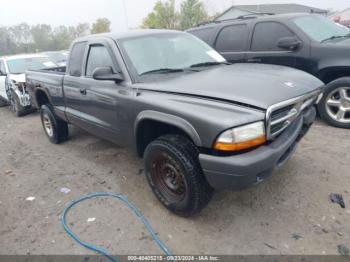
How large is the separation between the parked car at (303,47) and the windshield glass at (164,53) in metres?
1.81

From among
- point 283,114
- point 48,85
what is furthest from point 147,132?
point 48,85

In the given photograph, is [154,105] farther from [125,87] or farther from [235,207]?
[235,207]

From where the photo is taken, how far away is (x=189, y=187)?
7.95ft

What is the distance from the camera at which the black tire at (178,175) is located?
2398 millimetres

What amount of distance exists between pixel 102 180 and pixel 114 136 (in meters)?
0.72

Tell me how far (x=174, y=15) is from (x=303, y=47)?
3539 cm

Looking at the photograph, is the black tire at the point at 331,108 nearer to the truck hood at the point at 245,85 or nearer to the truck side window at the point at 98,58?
the truck hood at the point at 245,85

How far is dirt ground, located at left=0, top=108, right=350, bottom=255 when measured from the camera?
242 cm

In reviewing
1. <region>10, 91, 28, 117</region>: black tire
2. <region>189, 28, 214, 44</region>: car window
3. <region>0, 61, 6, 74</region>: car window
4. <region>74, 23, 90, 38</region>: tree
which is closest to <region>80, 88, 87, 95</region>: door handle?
<region>189, 28, 214, 44</region>: car window

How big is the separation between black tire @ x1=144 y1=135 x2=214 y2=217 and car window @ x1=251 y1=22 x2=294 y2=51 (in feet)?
10.9

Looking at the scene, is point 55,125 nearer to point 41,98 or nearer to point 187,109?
point 41,98

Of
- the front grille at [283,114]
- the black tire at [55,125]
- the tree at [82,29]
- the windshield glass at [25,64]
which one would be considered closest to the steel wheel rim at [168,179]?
the front grille at [283,114]

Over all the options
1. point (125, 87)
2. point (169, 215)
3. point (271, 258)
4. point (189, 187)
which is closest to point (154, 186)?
point (169, 215)

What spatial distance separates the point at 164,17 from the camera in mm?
36500
